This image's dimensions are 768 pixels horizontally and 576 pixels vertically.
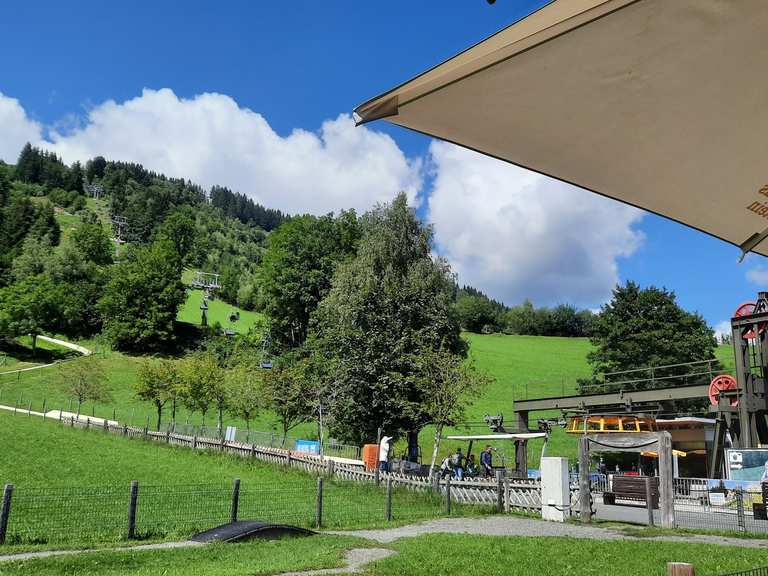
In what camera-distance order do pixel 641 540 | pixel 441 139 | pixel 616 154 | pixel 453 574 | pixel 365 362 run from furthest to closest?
pixel 365 362
pixel 641 540
pixel 453 574
pixel 616 154
pixel 441 139

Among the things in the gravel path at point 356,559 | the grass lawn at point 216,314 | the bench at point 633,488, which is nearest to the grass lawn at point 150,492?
the gravel path at point 356,559

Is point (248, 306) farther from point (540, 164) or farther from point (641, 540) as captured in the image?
point (540, 164)

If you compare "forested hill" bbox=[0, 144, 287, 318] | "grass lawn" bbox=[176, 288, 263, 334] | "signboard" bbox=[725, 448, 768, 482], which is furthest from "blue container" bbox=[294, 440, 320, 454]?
"forested hill" bbox=[0, 144, 287, 318]

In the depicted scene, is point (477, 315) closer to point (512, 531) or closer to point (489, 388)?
point (489, 388)

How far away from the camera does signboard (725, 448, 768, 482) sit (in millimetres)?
17688

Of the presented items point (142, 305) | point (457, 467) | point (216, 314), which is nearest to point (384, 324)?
point (457, 467)

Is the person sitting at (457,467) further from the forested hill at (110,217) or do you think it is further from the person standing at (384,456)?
the forested hill at (110,217)

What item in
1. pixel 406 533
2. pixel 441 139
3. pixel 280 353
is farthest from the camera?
pixel 280 353

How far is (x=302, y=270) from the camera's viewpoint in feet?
177

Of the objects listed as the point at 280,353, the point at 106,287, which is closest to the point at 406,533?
the point at 280,353

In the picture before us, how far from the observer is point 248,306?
98750 mm

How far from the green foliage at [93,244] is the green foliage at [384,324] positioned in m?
63.3

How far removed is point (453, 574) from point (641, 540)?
18.0 ft

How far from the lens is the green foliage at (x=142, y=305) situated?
227 feet
